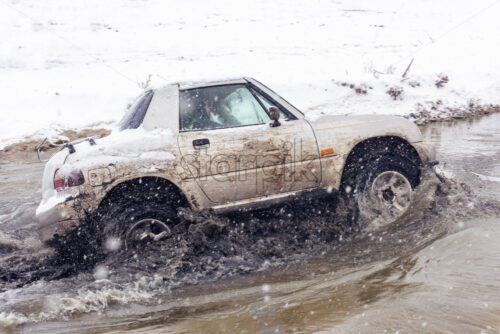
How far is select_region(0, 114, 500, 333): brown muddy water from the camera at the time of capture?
311 centimetres

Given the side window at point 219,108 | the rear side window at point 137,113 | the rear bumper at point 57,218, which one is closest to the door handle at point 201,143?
the side window at point 219,108

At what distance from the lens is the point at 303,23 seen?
24.6 meters

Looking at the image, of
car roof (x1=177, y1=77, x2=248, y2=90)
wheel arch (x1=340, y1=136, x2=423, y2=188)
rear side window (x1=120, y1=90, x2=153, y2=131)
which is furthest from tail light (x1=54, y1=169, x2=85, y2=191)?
wheel arch (x1=340, y1=136, x2=423, y2=188)

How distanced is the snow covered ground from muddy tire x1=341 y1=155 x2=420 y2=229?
19.9 ft

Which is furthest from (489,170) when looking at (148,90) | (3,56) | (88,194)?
(3,56)

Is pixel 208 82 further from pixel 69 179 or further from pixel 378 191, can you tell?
pixel 378 191

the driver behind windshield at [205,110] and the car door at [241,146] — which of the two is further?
the driver behind windshield at [205,110]

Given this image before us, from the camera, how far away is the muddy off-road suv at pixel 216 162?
168 inches

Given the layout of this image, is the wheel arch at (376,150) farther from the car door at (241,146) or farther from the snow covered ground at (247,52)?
the snow covered ground at (247,52)

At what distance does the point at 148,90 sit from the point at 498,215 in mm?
3862

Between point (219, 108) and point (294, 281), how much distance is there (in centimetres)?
186

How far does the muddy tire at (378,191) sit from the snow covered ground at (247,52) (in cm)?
606

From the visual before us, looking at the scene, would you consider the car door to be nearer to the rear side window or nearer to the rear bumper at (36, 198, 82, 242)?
the rear side window

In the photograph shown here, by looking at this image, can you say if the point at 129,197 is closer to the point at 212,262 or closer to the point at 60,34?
the point at 212,262
